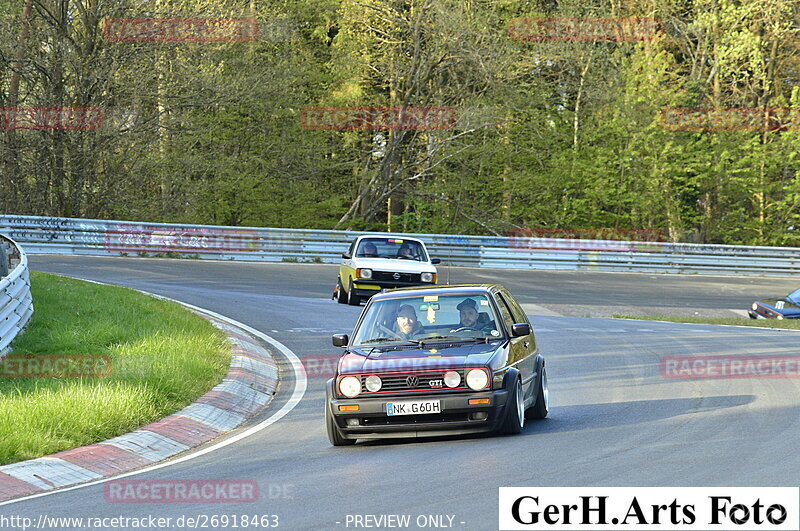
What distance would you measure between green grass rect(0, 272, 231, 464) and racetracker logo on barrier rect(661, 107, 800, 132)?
101ft

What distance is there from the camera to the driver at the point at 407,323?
10242mm

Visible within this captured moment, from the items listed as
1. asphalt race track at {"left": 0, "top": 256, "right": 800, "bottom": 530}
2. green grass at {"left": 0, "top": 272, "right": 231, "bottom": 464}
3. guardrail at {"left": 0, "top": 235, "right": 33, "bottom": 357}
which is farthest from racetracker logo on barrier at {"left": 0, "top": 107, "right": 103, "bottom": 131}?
guardrail at {"left": 0, "top": 235, "right": 33, "bottom": 357}

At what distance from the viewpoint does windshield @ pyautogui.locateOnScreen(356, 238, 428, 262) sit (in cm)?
2378

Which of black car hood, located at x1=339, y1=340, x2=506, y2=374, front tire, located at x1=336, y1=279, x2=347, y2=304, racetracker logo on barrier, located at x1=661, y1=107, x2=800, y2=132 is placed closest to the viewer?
black car hood, located at x1=339, y1=340, x2=506, y2=374

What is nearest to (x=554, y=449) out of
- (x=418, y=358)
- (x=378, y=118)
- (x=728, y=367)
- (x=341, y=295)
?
(x=418, y=358)

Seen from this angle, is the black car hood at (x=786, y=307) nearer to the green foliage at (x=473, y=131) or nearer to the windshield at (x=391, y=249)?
the windshield at (x=391, y=249)

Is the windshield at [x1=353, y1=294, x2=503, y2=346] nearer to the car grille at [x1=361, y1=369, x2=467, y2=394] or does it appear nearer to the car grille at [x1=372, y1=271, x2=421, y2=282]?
the car grille at [x1=361, y1=369, x2=467, y2=394]

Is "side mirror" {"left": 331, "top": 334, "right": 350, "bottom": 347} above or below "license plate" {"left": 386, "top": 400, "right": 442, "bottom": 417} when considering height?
above

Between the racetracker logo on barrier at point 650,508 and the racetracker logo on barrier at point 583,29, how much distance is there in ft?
128

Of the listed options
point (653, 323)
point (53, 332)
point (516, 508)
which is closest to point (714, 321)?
point (653, 323)

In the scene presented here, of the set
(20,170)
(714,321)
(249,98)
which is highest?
(249,98)

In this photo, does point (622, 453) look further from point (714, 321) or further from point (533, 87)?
point (533, 87)

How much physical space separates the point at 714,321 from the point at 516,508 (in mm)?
18530

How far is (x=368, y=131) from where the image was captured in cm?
4419
